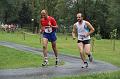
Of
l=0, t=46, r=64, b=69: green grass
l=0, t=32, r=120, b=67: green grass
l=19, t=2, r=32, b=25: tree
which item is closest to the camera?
l=0, t=46, r=64, b=69: green grass

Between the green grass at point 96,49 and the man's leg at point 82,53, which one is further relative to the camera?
the green grass at point 96,49

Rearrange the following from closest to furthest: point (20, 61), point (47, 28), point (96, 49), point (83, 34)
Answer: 1. point (83, 34)
2. point (47, 28)
3. point (20, 61)
4. point (96, 49)

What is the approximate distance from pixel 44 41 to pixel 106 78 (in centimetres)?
527

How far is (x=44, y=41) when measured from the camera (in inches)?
624

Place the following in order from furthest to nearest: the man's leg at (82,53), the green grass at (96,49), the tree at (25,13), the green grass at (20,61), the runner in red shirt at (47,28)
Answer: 1. the tree at (25,13)
2. the green grass at (96,49)
3. the runner in red shirt at (47,28)
4. the green grass at (20,61)
5. the man's leg at (82,53)

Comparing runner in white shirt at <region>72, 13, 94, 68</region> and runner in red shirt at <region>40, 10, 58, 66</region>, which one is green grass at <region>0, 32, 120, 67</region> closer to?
runner in white shirt at <region>72, 13, 94, 68</region>

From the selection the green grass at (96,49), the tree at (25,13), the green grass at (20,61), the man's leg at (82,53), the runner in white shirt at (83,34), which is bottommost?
the green grass at (96,49)

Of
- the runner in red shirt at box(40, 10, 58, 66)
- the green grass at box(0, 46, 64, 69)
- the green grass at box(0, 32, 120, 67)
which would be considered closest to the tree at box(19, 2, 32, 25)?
the green grass at box(0, 32, 120, 67)

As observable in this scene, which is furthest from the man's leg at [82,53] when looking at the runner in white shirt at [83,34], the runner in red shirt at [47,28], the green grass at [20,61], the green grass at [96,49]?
the green grass at [96,49]

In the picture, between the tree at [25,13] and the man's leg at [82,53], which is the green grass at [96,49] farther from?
the tree at [25,13]

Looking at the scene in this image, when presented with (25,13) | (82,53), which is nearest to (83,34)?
(82,53)

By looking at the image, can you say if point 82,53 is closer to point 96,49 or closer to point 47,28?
point 47,28

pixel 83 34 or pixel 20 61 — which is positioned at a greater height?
pixel 83 34

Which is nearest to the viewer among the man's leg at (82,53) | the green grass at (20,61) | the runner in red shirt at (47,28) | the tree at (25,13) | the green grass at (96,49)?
the man's leg at (82,53)
